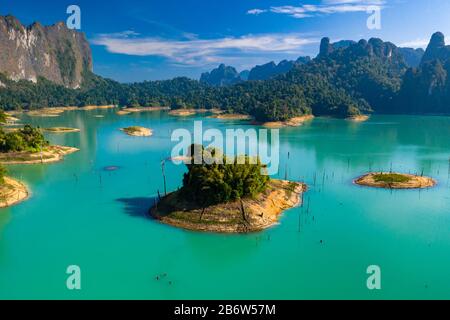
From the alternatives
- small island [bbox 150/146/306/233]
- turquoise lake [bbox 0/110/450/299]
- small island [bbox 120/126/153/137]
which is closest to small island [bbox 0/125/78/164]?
turquoise lake [bbox 0/110/450/299]

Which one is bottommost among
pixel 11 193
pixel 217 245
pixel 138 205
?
pixel 217 245

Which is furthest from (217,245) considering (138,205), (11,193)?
(11,193)

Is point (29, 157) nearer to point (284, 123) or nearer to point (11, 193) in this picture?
point (11, 193)

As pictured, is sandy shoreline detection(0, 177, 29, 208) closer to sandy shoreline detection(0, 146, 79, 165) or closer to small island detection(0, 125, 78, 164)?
sandy shoreline detection(0, 146, 79, 165)

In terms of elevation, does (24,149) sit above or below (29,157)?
above

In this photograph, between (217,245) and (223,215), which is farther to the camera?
(223,215)

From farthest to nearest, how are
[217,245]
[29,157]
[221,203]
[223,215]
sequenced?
[29,157] → [221,203] → [223,215] → [217,245]
